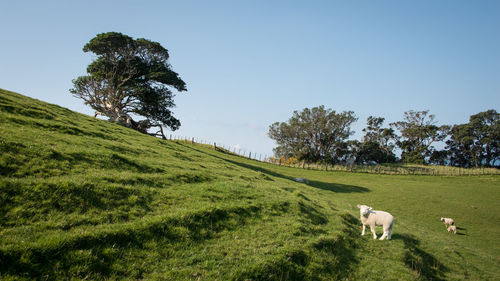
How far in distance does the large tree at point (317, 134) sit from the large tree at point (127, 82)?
46686 millimetres

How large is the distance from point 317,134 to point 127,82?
5831 cm

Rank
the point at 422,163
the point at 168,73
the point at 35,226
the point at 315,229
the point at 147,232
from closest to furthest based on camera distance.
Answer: the point at 35,226
the point at 147,232
the point at 315,229
the point at 168,73
the point at 422,163

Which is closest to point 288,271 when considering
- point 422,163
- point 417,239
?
point 417,239

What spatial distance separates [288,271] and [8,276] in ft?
20.5

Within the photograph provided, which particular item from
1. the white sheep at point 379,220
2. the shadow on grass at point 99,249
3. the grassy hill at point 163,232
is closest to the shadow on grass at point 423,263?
the grassy hill at point 163,232

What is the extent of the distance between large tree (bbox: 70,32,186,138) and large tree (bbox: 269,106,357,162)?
4669cm

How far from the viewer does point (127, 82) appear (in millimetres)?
39031

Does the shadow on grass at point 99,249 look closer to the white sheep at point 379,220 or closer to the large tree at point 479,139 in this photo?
the white sheep at point 379,220

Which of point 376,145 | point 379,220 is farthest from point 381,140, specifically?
point 379,220

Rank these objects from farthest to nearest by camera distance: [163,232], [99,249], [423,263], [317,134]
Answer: [317,134], [423,263], [163,232], [99,249]

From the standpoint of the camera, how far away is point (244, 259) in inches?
256

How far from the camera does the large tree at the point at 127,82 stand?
3741cm

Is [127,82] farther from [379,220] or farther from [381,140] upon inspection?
[381,140]

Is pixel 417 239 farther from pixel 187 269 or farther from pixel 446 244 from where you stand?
pixel 187 269
